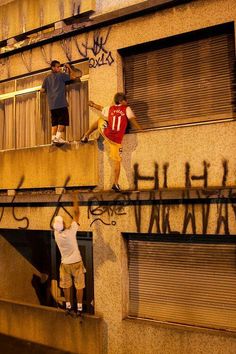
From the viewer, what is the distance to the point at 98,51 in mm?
7543

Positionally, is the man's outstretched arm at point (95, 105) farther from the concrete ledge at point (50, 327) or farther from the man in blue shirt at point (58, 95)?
the concrete ledge at point (50, 327)

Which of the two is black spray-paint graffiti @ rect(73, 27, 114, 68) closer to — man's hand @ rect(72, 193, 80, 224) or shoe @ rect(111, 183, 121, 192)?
shoe @ rect(111, 183, 121, 192)

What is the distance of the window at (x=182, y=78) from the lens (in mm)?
6492

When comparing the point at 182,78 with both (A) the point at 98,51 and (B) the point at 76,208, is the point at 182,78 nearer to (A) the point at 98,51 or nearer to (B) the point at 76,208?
(A) the point at 98,51

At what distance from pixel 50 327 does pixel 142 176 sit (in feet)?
11.8

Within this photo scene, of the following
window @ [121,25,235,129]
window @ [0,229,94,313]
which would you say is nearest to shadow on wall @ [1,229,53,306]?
window @ [0,229,94,313]

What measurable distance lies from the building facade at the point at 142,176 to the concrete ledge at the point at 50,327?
0.03 meters

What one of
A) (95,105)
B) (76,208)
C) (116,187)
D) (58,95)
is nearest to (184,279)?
(116,187)

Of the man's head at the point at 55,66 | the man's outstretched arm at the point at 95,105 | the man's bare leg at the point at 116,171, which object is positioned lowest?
the man's bare leg at the point at 116,171

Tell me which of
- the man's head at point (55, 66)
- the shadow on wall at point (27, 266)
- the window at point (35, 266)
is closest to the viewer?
the man's head at point (55, 66)

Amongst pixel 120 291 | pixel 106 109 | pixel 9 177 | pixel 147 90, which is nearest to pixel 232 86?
pixel 147 90

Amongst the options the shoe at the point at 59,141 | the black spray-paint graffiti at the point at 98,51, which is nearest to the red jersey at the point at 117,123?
the black spray-paint graffiti at the point at 98,51

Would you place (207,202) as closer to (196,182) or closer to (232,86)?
(196,182)

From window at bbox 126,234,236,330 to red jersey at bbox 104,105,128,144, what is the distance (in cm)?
182
